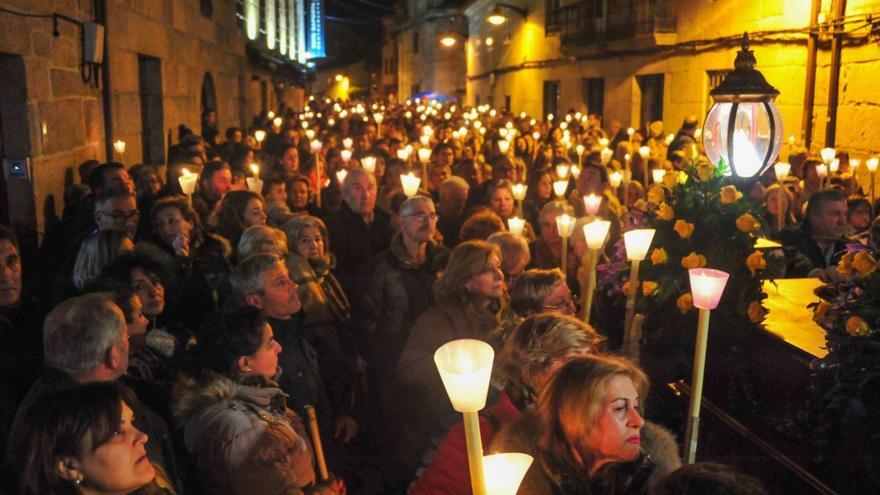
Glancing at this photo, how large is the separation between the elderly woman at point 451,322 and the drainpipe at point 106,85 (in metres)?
→ 6.44

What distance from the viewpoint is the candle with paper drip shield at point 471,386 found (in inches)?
68.9

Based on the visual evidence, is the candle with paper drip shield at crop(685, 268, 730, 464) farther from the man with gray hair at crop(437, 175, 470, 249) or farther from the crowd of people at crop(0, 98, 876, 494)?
the man with gray hair at crop(437, 175, 470, 249)

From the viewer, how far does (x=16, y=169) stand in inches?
262

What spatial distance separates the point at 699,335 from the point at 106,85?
798cm

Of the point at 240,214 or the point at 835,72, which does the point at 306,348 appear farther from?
the point at 835,72

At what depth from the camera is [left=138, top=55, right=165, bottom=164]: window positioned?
11766 millimetres

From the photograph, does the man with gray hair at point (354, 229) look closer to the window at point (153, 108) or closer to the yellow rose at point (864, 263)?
the yellow rose at point (864, 263)

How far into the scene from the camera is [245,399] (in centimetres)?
286

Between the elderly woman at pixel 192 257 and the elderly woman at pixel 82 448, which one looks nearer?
the elderly woman at pixel 82 448

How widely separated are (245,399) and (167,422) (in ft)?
1.86

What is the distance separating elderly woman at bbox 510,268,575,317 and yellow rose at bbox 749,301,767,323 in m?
0.85

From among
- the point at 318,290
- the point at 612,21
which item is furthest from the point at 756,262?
the point at 612,21

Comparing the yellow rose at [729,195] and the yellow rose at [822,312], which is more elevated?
the yellow rose at [729,195]

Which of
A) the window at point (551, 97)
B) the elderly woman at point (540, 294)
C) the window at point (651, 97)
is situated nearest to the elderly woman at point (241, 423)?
the elderly woman at point (540, 294)
